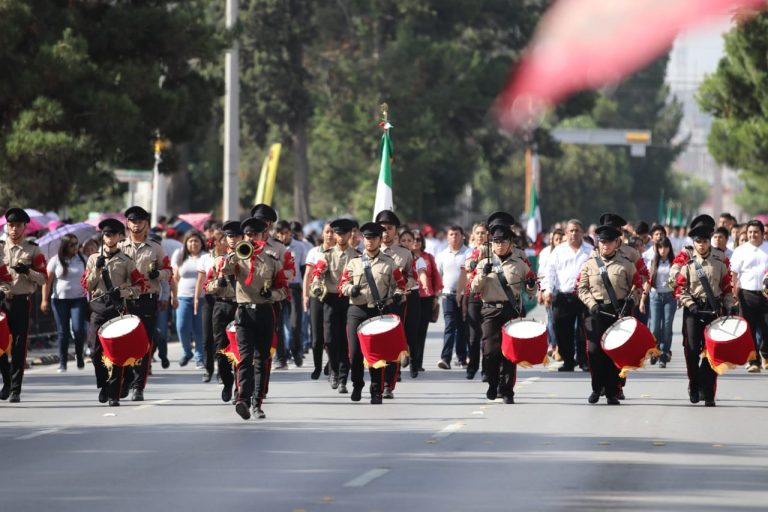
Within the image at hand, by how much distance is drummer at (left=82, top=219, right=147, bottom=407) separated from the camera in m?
18.4

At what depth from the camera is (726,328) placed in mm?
17906

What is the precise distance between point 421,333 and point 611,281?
5.33 meters

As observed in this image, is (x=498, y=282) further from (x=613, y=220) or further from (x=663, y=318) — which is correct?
(x=663, y=318)

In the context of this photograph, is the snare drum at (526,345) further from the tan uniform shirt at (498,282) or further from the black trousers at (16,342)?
the black trousers at (16,342)

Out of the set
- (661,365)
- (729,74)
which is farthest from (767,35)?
(661,365)

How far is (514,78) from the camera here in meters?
64.0

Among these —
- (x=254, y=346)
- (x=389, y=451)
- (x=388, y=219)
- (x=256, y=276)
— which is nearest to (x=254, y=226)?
(x=256, y=276)

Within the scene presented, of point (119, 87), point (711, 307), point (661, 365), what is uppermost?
point (119, 87)

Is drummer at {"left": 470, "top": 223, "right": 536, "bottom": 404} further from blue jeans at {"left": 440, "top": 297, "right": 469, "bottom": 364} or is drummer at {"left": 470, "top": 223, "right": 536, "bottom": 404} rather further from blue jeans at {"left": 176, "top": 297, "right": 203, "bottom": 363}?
blue jeans at {"left": 176, "top": 297, "right": 203, "bottom": 363}

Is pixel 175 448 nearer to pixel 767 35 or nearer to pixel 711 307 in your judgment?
pixel 711 307

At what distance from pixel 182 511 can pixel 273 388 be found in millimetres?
9602

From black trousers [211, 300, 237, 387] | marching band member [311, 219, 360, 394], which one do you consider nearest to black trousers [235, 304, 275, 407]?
black trousers [211, 300, 237, 387]

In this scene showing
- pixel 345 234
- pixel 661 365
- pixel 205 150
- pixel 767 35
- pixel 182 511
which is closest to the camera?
pixel 182 511

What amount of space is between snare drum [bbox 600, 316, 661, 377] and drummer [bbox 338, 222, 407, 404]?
92.5 inches
